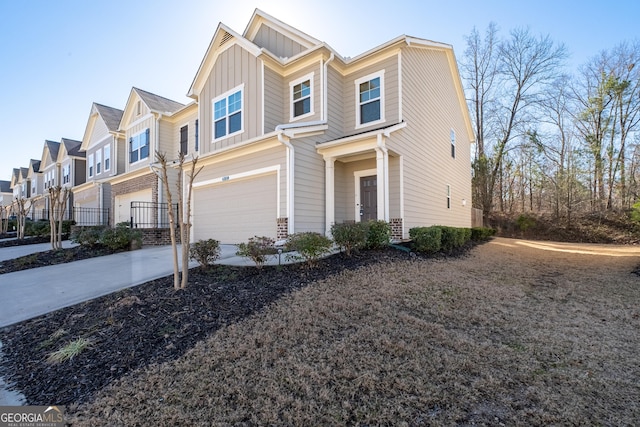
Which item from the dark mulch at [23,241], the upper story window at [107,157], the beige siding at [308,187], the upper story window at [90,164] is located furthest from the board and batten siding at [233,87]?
the upper story window at [90,164]

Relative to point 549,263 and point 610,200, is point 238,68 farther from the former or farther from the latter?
point 610,200

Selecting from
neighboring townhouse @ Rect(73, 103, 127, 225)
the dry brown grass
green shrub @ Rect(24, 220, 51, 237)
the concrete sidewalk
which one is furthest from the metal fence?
the dry brown grass

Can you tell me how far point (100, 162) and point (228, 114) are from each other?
13.3 meters

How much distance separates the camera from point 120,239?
9781 millimetres

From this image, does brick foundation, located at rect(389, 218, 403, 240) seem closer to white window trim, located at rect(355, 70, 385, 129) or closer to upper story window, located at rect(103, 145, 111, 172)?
white window trim, located at rect(355, 70, 385, 129)

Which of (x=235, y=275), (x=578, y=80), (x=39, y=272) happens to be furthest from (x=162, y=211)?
(x=578, y=80)

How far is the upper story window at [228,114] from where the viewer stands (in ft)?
36.1

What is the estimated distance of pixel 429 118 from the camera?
11.9 m

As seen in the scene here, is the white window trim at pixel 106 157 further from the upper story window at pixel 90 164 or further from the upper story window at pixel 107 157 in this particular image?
the upper story window at pixel 90 164

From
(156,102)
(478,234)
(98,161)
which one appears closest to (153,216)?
(156,102)

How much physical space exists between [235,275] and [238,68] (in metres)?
8.23

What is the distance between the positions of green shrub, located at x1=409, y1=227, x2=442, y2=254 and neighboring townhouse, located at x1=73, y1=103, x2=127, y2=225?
16334 mm

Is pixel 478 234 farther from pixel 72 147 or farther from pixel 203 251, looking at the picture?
pixel 72 147

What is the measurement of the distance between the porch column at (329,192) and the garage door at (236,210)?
1.63 m
